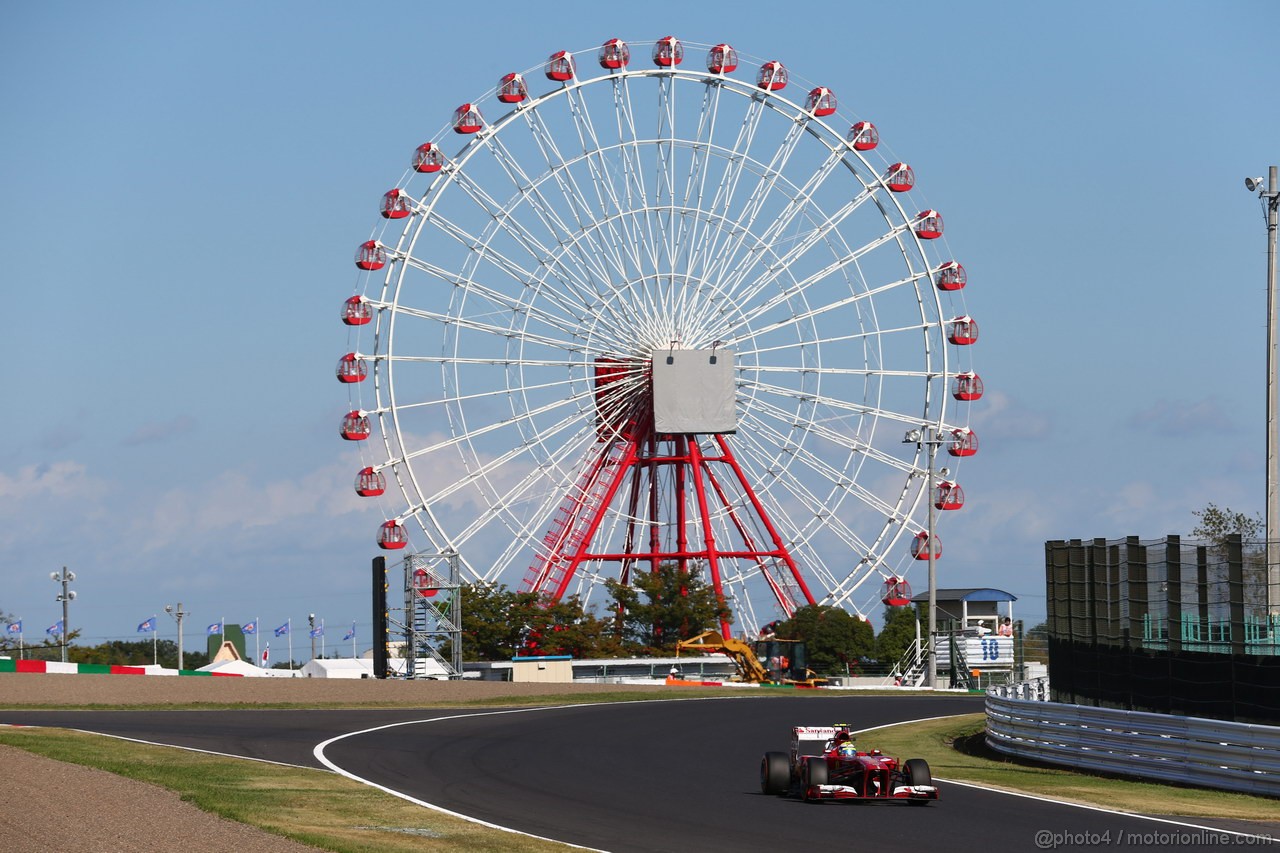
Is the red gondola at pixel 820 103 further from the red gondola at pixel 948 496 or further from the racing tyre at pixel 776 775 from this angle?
the racing tyre at pixel 776 775

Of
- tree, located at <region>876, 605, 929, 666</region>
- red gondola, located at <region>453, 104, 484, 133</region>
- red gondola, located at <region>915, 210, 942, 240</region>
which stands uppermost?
red gondola, located at <region>453, 104, 484, 133</region>

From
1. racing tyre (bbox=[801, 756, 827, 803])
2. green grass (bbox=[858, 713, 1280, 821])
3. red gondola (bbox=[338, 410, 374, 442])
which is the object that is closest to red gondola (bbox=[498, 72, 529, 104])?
red gondola (bbox=[338, 410, 374, 442])

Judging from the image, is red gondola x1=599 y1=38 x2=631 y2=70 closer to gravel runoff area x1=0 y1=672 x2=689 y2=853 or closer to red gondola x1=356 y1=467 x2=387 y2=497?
red gondola x1=356 y1=467 x2=387 y2=497

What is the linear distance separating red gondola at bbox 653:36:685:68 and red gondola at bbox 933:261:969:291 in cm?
1306

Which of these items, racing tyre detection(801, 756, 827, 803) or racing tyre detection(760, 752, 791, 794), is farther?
racing tyre detection(760, 752, 791, 794)

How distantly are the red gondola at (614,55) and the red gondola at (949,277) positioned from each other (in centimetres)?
1466

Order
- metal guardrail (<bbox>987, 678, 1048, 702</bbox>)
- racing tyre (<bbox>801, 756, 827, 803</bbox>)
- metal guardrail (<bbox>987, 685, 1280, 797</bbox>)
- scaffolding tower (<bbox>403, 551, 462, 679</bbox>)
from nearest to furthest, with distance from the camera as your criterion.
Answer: racing tyre (<bbox>801, 756, 827, 803</bbox>) < metal guardrail (<bbox>987, 685, 1280, 797</bbox>) < metal guardrail (<bbox>987, 678, 1048, 702</bbox>) < scaffolding tower (<bbox>403, 551, 462, 679</bbox>)

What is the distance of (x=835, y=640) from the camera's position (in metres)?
85.7

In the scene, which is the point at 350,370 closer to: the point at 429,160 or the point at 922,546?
the point at 429,160

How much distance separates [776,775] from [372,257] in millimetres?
45055

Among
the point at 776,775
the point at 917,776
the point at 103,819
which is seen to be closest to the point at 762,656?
the point at 776,775

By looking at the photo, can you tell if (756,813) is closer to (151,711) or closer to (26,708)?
(151,711)

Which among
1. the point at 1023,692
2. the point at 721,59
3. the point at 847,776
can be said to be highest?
the point at 721,59

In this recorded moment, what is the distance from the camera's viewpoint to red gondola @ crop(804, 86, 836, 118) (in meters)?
69.9
